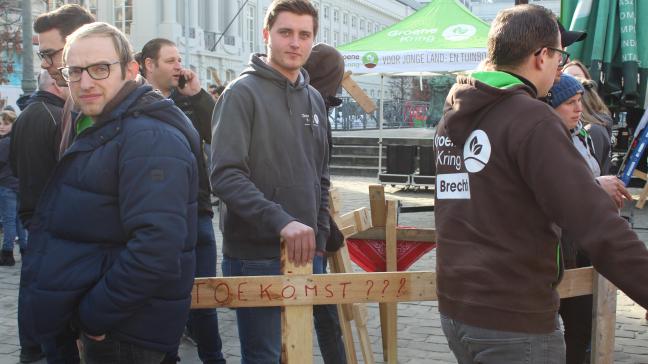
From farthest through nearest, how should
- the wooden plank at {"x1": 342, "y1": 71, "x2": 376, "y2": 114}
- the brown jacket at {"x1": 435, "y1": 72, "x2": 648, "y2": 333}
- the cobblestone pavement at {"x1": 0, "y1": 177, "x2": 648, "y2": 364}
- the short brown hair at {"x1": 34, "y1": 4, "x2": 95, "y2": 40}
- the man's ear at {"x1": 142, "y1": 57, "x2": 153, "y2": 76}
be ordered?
the cobblestone pavement at {"x1": 0, "y1": 177, "x2": 648, "y2": 364} < the wooden plank at {"x1": 342, "y1": 71, "x2": 376, "y2": 114} < the man's ear at {"x1": 142, "y1": 57, "x2": 153, "y2": 76} < the short brown hair at {"x1": 34, "y1": 4, "x2": 95, "y2": 40} < the brown jacket at {"x1": 435, "y1": 72, "x2": 648, "y2": 333}

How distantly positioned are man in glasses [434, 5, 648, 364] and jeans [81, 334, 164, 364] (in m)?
0.93

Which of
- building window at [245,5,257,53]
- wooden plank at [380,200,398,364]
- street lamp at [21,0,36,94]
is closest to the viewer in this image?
wooden plank at [380,200,398,364]

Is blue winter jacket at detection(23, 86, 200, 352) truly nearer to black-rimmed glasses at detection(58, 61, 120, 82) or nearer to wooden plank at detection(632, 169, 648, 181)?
black-rimmed glasses at detection(58, 61, 120, 82)

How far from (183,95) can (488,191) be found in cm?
317

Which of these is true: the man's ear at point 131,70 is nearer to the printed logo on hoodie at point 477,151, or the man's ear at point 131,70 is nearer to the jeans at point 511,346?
the printed logo on hoodie at point 477,151

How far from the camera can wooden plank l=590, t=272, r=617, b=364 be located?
316cm

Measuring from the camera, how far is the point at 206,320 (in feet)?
13.5

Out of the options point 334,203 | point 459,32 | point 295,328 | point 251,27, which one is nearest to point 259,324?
point 295,328

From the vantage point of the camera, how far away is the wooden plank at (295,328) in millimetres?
2742

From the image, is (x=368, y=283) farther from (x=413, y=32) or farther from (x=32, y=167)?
(x=413, y=32)

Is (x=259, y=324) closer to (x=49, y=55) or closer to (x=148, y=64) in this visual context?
(x=49, y=55)

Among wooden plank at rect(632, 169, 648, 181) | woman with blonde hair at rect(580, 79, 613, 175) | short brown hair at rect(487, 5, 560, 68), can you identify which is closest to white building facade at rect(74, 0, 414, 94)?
wooden plank at rect(632, 169, 648, 181)

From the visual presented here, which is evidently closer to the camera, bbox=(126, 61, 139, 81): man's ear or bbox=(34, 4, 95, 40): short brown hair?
bbox=(126, 61, 139, 81): man's ear

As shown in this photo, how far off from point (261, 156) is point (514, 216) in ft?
3.97
